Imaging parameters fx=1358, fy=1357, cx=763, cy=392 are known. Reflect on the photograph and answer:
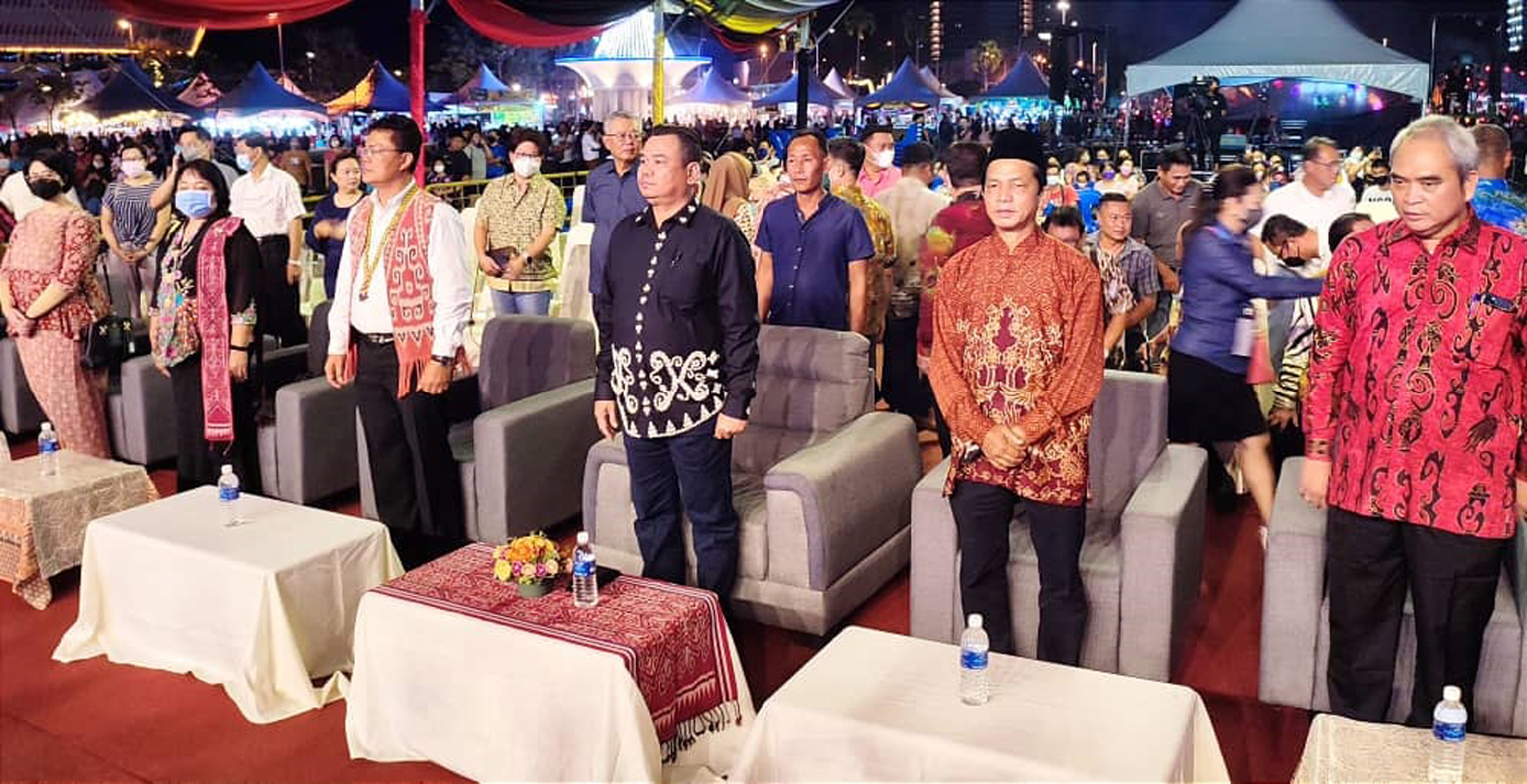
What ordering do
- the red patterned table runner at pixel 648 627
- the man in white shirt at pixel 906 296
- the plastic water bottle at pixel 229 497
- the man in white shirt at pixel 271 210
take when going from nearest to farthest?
the red patterned table runner at pixel 648 627, the plastic water bottle at pixel 229 497, the man in white shirt at pixel 906 296, the man in white shirt at pixel 271 210

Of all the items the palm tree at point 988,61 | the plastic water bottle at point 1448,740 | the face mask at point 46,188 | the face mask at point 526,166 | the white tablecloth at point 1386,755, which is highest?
the palm tree at point 988,61

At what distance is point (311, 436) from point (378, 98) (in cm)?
1921

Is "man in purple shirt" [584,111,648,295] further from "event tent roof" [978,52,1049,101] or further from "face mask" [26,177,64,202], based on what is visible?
"event tent roof" [978,52,1049,101]

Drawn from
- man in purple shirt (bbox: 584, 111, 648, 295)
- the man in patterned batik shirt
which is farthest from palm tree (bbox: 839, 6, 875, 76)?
the man in patterned batik shirt

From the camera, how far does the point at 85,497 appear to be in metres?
4.60

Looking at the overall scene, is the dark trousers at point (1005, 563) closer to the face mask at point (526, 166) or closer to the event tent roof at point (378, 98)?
the face mask at point (526, 166)

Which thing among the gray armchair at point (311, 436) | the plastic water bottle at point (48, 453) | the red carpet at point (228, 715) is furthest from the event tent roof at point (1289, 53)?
the plastic water bottle at point (48, 453)

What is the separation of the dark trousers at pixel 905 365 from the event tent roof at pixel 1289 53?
7.78m

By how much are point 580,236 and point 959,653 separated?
5.17 metres

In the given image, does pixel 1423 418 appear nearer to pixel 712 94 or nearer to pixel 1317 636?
pixel 1317 636

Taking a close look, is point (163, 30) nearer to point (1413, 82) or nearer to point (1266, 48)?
point (1266, 48)

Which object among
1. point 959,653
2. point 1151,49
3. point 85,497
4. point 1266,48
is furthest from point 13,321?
point 1151,49

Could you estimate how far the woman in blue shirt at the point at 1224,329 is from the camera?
423 cm

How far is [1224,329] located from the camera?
14.1 ft
